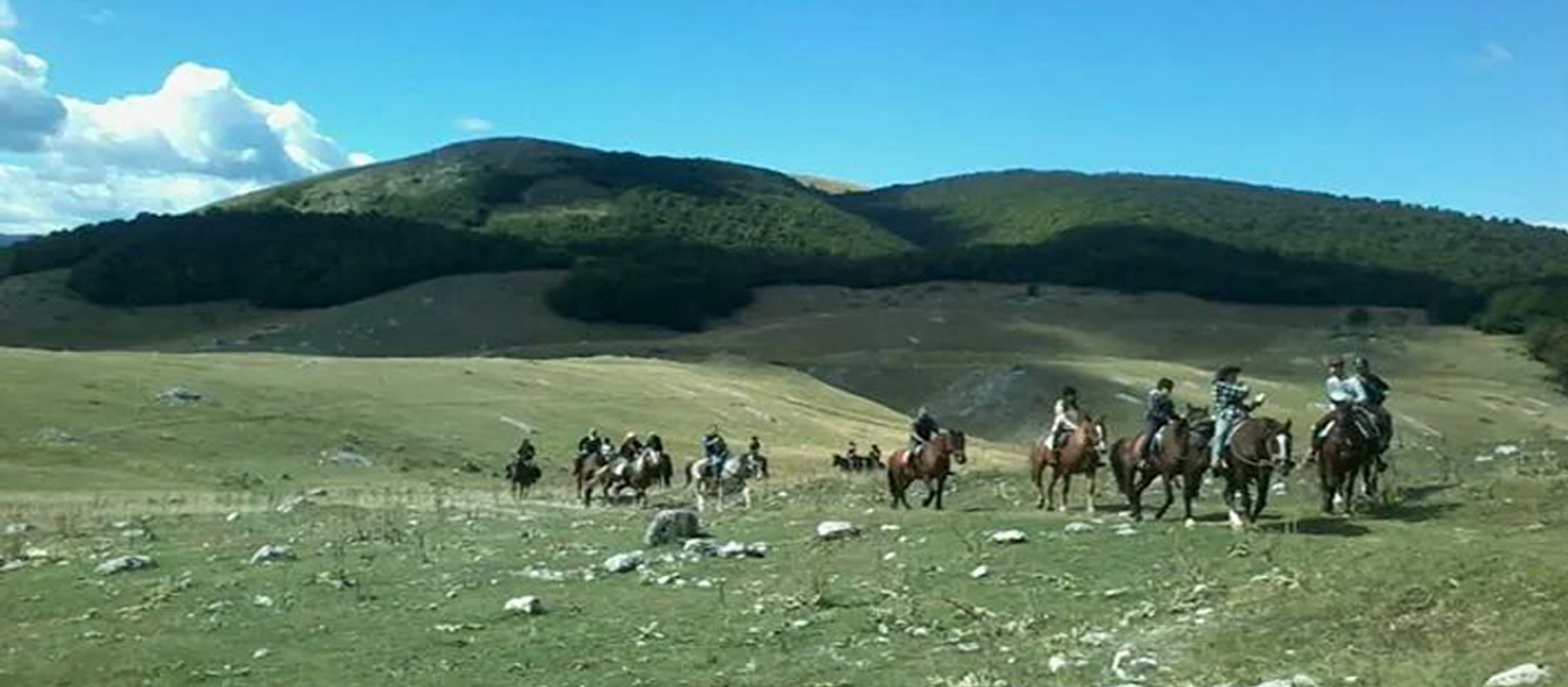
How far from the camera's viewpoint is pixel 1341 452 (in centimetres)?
2155

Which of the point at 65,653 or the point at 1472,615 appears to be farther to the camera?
the point at 65,653

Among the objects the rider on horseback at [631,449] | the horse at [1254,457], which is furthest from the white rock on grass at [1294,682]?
the rider on horseback at [631,449]

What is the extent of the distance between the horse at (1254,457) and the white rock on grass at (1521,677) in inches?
395

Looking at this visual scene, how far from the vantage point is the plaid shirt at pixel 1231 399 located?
21594 mm

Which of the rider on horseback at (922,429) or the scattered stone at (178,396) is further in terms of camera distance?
the scattered stone at (178,396)

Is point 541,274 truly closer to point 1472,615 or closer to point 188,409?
point 188,409

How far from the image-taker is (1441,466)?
100ft

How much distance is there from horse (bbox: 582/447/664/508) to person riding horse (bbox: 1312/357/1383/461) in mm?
20060

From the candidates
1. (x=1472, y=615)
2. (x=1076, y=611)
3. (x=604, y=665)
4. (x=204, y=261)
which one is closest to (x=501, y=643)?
(x=604, y=665)

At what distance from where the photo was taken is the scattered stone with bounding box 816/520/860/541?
22047mm

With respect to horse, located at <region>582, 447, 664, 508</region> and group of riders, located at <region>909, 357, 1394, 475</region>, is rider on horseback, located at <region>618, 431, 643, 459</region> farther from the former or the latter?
group of riders, located at <region>909, 357, 1394, 475</region>

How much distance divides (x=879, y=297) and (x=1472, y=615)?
154 m

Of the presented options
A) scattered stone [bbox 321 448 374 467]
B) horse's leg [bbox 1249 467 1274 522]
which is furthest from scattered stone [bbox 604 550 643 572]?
scattered stone [bbox 321 448 374 467]

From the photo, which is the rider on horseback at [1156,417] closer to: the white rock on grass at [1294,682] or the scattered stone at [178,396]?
the white rock on grass at [1294,682]
